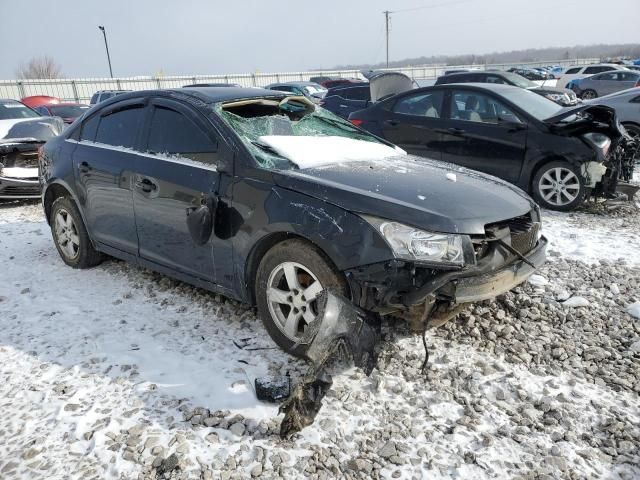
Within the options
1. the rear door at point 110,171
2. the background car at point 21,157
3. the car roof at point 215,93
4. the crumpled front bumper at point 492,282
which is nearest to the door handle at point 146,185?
the rear door at point 110,171

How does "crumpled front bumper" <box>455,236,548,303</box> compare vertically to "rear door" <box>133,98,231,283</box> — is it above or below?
below

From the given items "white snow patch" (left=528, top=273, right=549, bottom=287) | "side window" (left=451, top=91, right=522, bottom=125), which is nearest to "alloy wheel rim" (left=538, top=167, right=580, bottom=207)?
"side window" (left=451, top=91, right=522, bottom=125)

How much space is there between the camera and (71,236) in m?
4.84

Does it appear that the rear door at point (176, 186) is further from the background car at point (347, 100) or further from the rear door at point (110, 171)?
the background car at point (347, 100)

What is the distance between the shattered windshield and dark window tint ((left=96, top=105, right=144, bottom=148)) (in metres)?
0.88

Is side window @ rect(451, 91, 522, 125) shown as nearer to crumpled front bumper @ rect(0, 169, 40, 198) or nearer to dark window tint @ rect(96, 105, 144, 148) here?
dark window tint @ rect(96, 105, 144, 148)

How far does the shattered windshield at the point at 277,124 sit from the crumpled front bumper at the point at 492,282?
4.31ft

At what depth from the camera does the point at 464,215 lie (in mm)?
2881

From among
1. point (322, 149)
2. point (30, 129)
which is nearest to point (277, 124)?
→ point (322, 149)

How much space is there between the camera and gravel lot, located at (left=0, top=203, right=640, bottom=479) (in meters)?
2.39

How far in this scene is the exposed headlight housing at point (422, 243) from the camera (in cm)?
273

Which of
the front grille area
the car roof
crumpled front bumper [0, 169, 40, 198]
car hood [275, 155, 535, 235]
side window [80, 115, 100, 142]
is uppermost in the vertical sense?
the car roof

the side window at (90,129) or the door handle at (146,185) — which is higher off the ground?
the side window at (90,129)

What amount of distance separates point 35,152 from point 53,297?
168 inches
